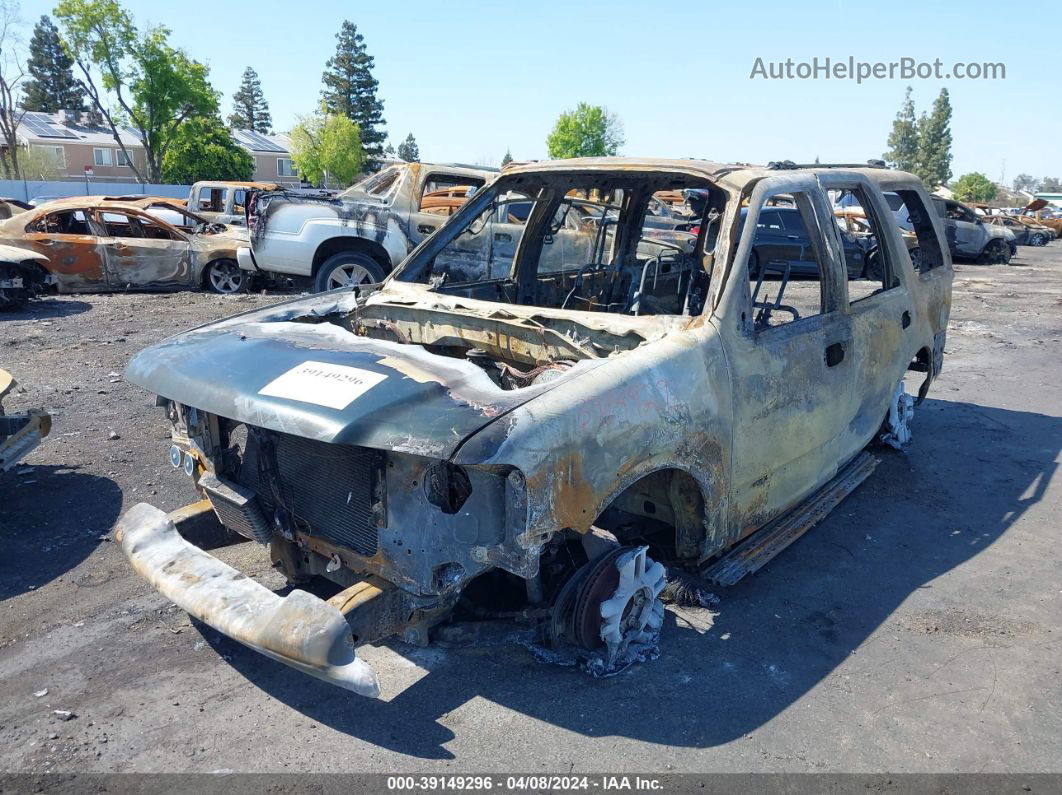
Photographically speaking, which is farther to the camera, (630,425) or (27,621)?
(27,621)

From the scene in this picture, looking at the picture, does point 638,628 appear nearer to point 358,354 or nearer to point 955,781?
point 955,781

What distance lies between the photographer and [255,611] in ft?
8.50

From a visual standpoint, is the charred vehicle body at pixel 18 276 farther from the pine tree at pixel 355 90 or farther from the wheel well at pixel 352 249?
the pine tree at pixel 355 90

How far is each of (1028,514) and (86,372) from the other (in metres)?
7.75

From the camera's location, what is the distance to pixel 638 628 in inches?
126

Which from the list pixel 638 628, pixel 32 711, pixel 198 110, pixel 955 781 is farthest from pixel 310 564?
pixel 198 110

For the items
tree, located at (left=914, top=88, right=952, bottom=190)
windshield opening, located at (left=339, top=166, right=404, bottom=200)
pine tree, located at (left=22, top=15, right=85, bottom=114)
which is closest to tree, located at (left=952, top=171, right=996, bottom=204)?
tree, located at (left=914, top=88, right=952, bottom=190)

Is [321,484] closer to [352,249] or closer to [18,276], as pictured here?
[352,249]

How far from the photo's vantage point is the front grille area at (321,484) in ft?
9.18

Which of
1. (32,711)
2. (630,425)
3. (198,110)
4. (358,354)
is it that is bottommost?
(32,711)

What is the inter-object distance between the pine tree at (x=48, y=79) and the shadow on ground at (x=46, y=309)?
7210cm

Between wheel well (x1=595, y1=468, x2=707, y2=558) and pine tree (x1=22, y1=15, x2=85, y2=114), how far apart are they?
8312cm

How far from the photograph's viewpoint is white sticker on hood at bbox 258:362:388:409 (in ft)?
8.77

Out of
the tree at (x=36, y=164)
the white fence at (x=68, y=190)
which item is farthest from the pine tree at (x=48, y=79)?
the white fence at (x=68, y=190)
